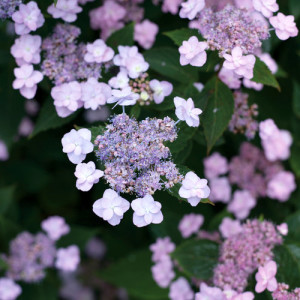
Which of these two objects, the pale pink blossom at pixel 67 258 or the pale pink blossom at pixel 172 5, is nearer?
the pale pink blossom at pixel 172 5

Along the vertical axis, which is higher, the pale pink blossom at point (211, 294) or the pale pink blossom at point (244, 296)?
the pale pink blossom at point (244, 296)

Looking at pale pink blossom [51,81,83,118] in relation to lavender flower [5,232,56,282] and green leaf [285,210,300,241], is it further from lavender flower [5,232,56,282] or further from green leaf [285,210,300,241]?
green leaf [285,210,300,241]

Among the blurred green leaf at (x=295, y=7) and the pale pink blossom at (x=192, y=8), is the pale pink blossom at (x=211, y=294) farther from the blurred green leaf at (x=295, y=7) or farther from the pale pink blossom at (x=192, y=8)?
the blurred green leaf at (x=295, y=7)

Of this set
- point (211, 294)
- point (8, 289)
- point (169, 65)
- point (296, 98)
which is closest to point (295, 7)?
point (296, 98)

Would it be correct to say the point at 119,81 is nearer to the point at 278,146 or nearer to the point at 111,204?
the point at 111,204

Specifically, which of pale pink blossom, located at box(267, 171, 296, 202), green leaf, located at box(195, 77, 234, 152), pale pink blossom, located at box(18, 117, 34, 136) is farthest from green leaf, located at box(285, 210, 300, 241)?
pale pink blossom, located at box(18, 117, 34, 136)

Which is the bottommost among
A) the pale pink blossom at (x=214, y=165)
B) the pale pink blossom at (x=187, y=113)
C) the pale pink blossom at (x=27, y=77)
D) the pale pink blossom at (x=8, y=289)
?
the pale pink blossom at (x=8, y=289)

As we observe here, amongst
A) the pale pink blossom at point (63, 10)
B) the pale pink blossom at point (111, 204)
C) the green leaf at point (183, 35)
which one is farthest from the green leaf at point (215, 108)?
the pale pink blossom at point (63, 10)
